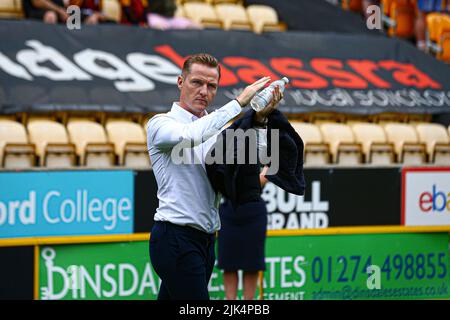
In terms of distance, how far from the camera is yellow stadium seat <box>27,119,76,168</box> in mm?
8477

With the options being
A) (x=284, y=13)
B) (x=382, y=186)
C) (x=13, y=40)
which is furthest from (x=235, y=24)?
(x=382, y=186)

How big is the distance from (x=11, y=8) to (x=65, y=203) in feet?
15.3

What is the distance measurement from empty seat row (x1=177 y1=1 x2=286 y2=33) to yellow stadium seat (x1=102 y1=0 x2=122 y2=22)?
925 mm

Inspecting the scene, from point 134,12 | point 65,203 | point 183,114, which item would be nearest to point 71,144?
point 65,203

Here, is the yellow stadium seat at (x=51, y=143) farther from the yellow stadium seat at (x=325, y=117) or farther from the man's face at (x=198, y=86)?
the man's face at (x=198, y=86)

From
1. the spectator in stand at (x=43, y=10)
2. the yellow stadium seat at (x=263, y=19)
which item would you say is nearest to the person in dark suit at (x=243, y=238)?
the spectator in stand at (x=43, y=10)

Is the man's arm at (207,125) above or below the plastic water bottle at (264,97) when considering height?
below

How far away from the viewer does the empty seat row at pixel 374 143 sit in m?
9.65

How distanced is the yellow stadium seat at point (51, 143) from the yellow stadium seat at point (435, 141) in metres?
4.30

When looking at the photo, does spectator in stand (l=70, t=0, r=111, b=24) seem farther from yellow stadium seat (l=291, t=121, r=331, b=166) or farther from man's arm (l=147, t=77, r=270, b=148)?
man's arm (l=147, t=77, r=270, b=148)

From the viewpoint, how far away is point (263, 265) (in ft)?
24.4

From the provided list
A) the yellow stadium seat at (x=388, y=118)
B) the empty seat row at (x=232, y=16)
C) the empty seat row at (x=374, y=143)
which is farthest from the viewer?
the empty seat row at (x=232, y=16)

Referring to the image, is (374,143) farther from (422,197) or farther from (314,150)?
(422,197)

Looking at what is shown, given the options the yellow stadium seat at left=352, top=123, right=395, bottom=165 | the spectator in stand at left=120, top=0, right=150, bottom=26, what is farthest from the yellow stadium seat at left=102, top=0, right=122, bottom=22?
the yellow stadium seat at left=352, top=123, right=395, bottom=165
